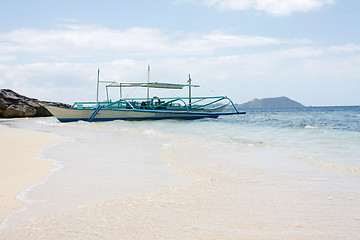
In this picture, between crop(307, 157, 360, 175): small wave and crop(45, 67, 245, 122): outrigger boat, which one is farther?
crop(45, 67, 245, 122): outrigger boat

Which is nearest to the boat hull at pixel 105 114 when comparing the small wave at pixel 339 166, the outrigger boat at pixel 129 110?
the outrigger boat at pixel 129 110

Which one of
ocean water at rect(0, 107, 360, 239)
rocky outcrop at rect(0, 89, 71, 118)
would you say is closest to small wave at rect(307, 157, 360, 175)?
ocean water at rect(0, 107, 360, 239)

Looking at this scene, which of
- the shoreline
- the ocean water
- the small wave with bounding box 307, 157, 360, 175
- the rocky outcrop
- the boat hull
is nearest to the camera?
the ocean water

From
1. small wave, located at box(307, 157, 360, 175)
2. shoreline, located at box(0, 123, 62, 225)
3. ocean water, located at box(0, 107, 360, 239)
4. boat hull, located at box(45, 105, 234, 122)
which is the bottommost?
small wave, located at box(307, 157, 360, 175)

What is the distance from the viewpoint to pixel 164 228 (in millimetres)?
2607

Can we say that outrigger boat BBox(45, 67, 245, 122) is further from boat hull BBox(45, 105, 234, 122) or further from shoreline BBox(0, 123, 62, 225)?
shoreline BBox(0, 123, 62, 225)

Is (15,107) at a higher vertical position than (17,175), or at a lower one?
higher

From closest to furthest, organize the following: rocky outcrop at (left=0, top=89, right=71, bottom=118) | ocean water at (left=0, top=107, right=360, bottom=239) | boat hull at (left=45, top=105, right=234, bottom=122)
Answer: ocean water at (left=0, top=107, right=360, bottom=239) < boat hull at (left=45, top=105, right=234, bottom=122) < rocky outcrop at (left=0, top=89, right=71, bottom=118)

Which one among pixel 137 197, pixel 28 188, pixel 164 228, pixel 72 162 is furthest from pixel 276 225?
pixel 72 162

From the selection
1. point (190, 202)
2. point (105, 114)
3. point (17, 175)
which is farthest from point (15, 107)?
point (190, 202)

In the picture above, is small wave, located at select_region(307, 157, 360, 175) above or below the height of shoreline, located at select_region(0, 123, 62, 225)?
below

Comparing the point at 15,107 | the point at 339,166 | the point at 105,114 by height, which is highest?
the point at 15,107

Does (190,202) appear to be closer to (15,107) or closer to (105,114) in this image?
(105,114)

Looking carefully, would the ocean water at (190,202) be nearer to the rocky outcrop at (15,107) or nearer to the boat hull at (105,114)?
the boat hull at (105,114)
